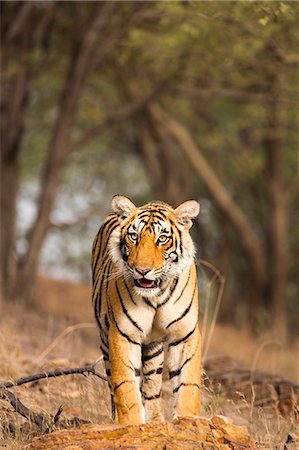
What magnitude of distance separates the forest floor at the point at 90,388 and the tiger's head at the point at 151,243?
865 mm

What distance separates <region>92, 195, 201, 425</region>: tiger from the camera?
5523 mm

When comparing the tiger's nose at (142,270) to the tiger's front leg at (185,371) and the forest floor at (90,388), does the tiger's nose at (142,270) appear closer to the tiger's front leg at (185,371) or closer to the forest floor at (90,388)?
the tiger's front leg at (185,371)

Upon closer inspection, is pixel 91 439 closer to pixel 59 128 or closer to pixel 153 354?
pixel 153 354

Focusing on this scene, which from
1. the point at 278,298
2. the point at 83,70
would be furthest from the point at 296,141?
the point at 83,70

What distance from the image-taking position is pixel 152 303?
5.67 meters

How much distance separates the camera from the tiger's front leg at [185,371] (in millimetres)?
5633

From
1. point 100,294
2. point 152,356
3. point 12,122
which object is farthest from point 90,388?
point 12,122

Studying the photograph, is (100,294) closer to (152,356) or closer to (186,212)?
(152,356)

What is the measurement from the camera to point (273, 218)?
21641 millimetres

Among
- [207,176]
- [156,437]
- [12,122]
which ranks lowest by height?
[156,437]

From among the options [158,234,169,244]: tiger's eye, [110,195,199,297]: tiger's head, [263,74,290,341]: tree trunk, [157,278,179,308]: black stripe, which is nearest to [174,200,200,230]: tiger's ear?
[110,195,199,297]: tiger's head

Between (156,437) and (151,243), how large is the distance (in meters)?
1.06

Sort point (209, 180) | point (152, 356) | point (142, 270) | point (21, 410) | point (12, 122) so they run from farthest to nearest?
1. point (209, 180)
2. point (12, 122)
3. point (152, 356)
4. point (21, 410)
5. point (142, 270)

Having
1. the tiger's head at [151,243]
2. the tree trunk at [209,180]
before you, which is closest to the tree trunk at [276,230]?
the tree trunk at [209,180]
